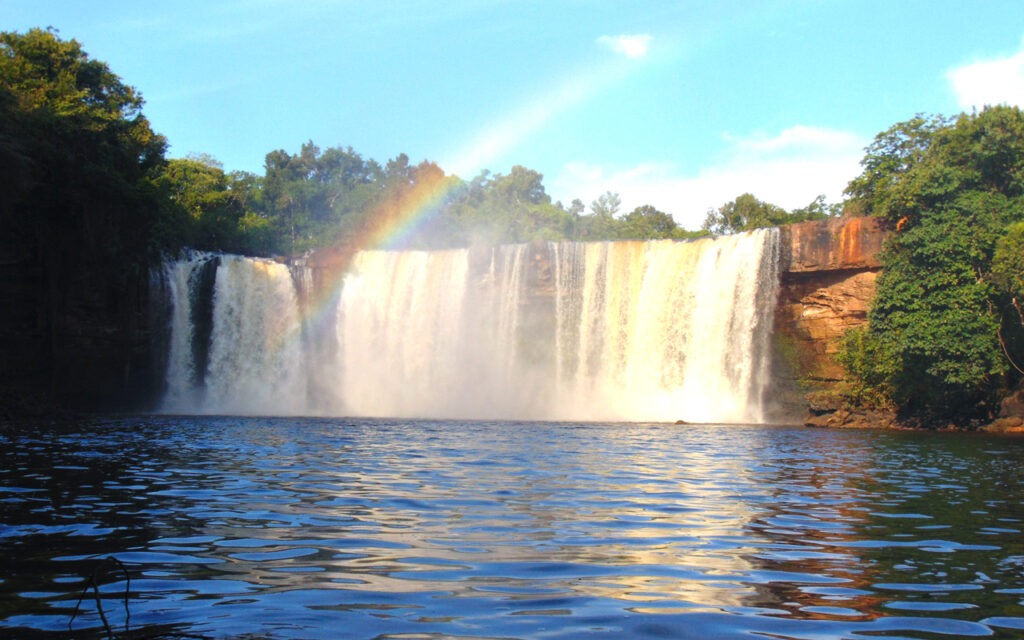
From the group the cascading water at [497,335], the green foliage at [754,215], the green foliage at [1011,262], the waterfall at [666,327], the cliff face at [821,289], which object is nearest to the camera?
the green foliage at [1011,262]

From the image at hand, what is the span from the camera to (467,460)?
53.3 feet

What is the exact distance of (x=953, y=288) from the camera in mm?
32781

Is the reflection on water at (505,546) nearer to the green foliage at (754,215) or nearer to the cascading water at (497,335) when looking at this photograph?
the cascading water at (497,335)

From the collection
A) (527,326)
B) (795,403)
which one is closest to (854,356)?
(795,403)

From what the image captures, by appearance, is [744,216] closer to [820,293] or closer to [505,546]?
[820,293]

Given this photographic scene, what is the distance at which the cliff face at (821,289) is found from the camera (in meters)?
35.3

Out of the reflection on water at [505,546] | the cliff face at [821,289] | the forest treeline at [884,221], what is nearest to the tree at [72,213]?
the forest treeline at [884,221]

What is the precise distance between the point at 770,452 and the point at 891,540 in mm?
11743

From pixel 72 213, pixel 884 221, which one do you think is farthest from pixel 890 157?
pixel 72 213

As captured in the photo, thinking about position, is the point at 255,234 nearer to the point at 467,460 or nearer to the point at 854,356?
the point at 854,356

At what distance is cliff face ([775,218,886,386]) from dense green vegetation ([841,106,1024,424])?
981 mm

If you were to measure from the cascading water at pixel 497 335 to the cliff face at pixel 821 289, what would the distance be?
2.48 ft

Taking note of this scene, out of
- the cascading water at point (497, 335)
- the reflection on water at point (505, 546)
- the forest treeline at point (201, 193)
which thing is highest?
Answer: the forest treeline at point (201, 193)

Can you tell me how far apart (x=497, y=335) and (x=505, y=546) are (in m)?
35.0
